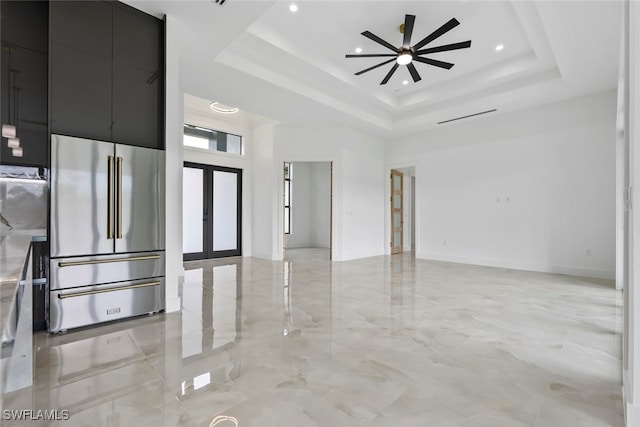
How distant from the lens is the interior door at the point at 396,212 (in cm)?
845

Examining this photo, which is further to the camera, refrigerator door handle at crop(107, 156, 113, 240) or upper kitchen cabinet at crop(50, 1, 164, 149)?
refrigerator door handle at crop(107, 156, 113, 240)

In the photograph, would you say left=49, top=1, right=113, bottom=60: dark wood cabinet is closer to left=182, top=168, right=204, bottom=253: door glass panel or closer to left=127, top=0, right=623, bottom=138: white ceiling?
left=127, top=0, right=623, bottom=138: white ceiling

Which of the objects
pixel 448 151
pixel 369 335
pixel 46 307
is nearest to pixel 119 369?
pixel 46 307

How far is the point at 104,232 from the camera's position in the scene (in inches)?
115

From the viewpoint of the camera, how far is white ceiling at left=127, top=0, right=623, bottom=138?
11.3 ft

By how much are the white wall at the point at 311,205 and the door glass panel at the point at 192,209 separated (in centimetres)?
368

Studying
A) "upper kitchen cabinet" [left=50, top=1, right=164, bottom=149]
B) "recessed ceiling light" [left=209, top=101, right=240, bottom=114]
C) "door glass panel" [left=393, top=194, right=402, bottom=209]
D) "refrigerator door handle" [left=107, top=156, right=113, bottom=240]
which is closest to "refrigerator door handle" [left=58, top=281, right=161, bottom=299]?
"refrigerator door handle" [left=107, top=156, right=113, bottom=240]

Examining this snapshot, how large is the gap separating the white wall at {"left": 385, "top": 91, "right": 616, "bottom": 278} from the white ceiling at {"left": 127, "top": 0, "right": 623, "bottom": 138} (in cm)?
55

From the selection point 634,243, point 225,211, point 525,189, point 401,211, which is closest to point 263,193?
point 225,211

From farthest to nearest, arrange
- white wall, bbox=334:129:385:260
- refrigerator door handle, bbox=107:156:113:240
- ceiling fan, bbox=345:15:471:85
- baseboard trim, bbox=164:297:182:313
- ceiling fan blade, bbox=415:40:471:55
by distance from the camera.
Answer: white wall, bbox=334:129:385:260, ceiling fan blade, bbox=415:40:471:55, ceiling fan, bbox=345:15:471:85, baseboard trim, bbox=164:297:182:313, refrigerator door handle, bbox=107:156:113:240

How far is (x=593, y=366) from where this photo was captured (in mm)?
2170

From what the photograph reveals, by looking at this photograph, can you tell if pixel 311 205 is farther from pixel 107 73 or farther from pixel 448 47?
pixel 107 73

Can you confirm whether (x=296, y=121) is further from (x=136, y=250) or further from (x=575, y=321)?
(x=575, y=321)

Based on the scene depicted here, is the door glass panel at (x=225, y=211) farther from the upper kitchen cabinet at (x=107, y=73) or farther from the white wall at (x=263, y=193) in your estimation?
the upper kitchen cabinet at (x=107, y=73)
